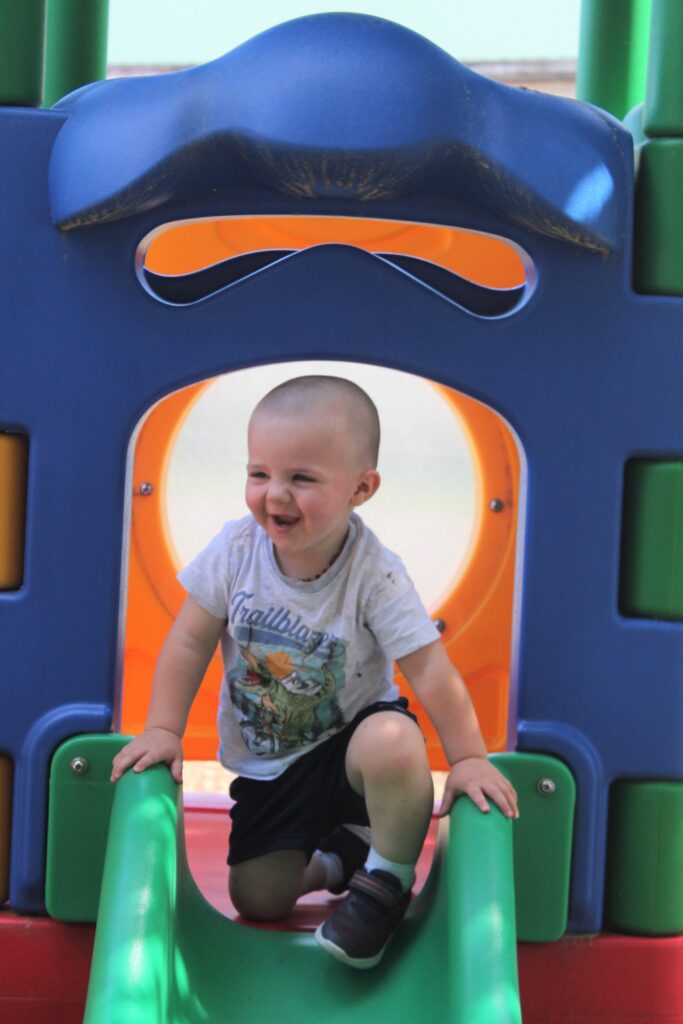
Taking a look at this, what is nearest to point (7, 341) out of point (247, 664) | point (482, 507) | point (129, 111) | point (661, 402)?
point (129, 111)

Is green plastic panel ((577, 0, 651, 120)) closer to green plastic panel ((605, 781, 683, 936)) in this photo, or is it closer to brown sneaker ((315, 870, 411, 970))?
green plastic panel ((605, 781, 683, 936))

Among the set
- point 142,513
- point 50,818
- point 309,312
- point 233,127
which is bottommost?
point 50,818

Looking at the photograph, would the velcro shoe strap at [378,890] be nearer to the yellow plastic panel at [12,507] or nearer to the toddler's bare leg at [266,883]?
the toddler's bare leg at [266,883]

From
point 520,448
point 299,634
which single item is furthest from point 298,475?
point 520,448

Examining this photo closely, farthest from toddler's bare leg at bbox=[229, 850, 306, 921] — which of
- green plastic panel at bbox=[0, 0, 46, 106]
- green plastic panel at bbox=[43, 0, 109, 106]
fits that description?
green plastic panel at bbox=[43, 0, 109, 106]

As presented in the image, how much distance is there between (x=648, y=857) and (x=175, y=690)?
0.76 meters

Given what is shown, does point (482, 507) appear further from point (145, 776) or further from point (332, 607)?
point (145, 776)

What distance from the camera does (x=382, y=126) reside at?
1815 millimetres

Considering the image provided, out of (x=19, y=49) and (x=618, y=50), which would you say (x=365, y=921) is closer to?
(x=19, y=49)

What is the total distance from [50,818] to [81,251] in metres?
0.85

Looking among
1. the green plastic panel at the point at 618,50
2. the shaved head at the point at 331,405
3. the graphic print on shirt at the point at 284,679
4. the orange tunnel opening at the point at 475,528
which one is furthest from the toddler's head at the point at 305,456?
the green plastic panel at the point at 618,50

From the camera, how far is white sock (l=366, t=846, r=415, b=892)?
6.24 ft

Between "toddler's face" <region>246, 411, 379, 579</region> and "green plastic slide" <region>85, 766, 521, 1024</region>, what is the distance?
1.30 ft

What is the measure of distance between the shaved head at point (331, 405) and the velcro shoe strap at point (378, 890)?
1.96 ft
